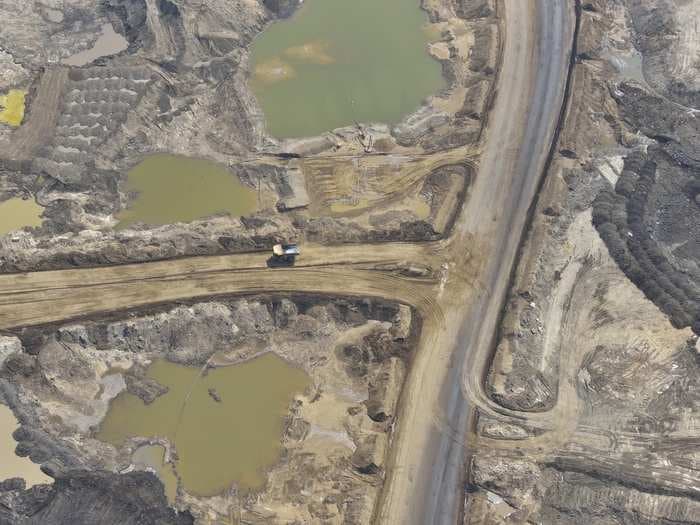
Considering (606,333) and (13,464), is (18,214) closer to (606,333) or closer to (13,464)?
(13,464)

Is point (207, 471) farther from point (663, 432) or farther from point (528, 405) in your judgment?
point (663, 432)

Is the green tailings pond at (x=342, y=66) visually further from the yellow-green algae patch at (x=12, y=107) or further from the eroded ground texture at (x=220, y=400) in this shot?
the yellow-green algae patch at (x=12, y=107)

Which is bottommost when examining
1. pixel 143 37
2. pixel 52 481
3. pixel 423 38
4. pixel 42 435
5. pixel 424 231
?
pixel 52 481

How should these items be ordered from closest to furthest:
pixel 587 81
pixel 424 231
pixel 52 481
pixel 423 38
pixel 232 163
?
pixel 52 481
pixel 424 231
pixel 232 163
pixel 587 81
pixel 423 38

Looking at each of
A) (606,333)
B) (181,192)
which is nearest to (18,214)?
(181,192)

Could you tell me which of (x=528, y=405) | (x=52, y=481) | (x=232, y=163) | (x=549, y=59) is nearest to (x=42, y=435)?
(x=52, y=481)

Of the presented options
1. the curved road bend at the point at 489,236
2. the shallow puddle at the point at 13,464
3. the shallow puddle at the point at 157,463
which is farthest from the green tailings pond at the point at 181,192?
the curved road bend at the point at 489,236
